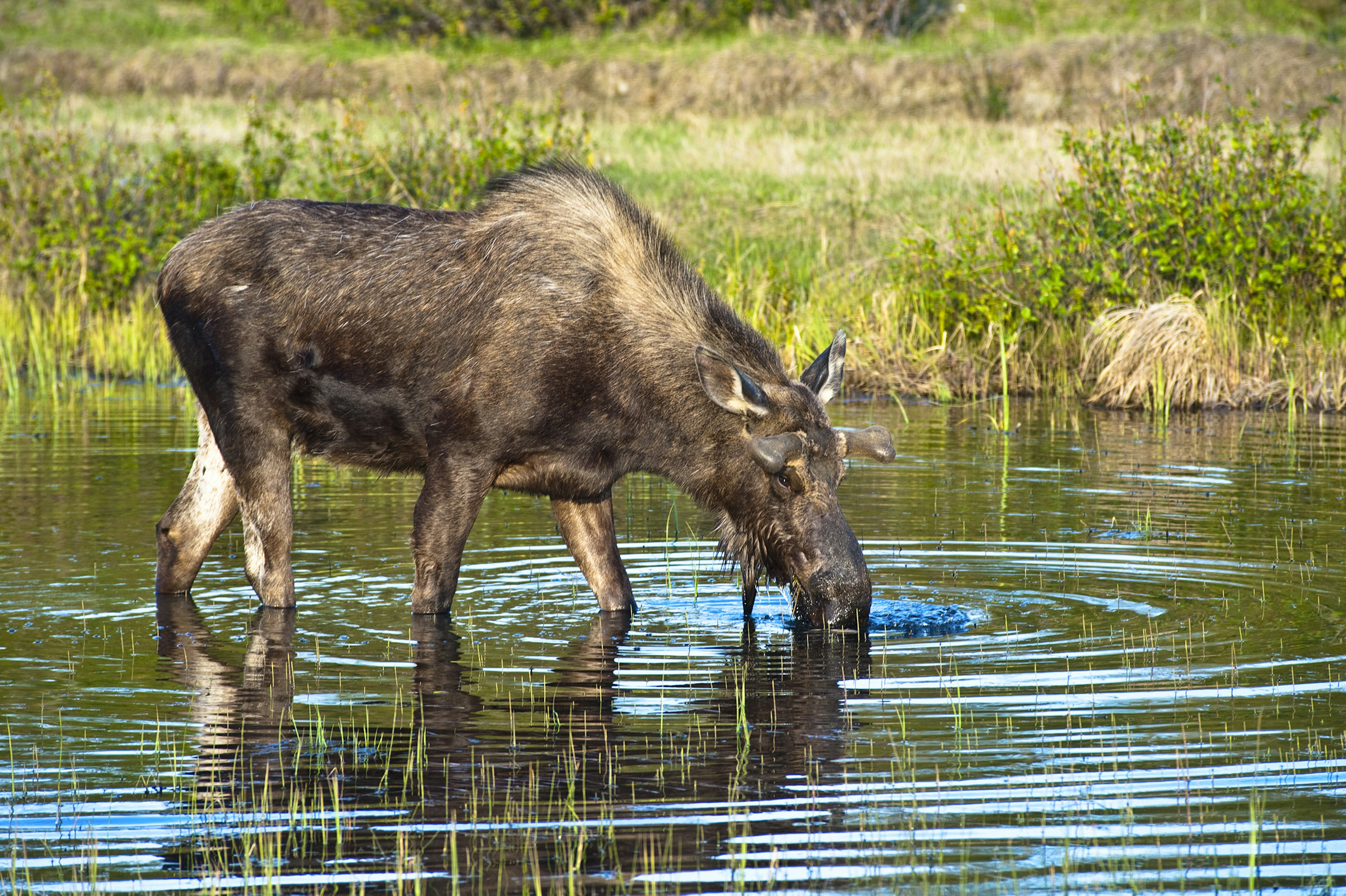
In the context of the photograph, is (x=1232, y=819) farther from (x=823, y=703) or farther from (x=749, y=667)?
(x=749, y=667)

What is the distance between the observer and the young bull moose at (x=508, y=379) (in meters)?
8.52

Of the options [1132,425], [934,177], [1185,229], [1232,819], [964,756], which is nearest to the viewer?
[1232,819]

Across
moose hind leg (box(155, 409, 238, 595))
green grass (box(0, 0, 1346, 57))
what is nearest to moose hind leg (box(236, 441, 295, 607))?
moose hind leg (box(155, 409, 238, 595))

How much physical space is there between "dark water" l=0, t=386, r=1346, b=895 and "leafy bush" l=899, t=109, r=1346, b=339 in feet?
19.3

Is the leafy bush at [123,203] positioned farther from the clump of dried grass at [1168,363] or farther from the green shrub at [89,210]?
the clump of dried grass at [1168,363]

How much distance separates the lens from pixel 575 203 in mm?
9227

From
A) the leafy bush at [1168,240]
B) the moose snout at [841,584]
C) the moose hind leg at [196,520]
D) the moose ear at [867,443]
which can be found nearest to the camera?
the moose snout at [841,584]

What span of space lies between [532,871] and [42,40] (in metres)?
49.4

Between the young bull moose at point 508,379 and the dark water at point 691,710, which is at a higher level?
the young bull moose at point 508,379

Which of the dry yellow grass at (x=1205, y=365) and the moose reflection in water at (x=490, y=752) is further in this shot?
the dry yellow grass at (x=1205, y=365)

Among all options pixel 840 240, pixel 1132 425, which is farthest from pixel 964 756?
pixel 840 240

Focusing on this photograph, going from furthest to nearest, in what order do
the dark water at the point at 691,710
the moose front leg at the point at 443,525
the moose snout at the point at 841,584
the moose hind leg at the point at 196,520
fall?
the moose hind leg at the point at 196,520 → the moose front leg at the point at 443,525 → the moose snout at the point at 841,584 → the dark water at the point at 691,710

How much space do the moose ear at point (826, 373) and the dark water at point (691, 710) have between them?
126cm

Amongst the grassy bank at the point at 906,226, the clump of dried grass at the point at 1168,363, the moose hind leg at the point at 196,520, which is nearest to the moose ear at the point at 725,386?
the moose hind leg at the point at 196,520
